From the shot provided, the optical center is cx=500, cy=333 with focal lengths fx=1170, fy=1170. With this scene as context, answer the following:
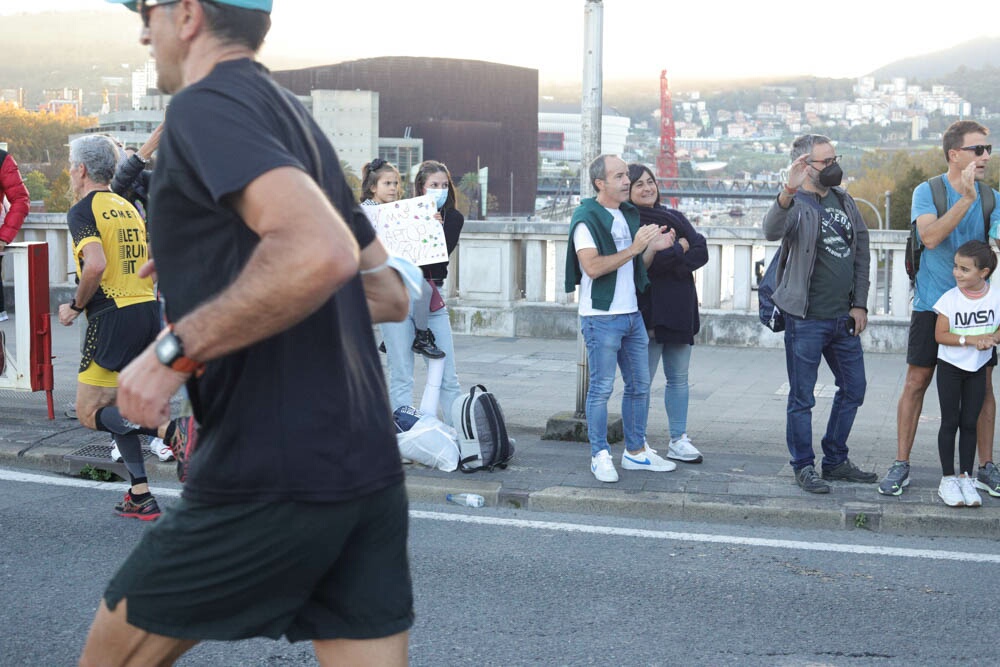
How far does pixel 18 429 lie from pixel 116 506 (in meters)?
2.44

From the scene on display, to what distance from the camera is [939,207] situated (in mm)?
6289

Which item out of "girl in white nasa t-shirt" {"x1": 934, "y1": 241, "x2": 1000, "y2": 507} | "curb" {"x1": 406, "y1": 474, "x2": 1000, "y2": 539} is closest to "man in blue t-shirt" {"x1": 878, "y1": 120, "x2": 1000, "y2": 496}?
"girl in white nasa t-shirt" {"x1": 934, "y1": 241, "x2": 1000, "y2": 507}

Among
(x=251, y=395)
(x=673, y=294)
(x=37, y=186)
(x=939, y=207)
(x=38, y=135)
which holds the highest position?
(x=38, y=135)

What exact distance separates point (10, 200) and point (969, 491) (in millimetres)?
7888

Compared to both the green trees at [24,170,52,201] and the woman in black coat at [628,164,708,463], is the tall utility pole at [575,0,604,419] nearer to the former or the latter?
the woman in black coat at [628,164,708,463]

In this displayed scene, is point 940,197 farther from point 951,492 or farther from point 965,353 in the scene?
point 951,492

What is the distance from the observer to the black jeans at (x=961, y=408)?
6219 millimetres

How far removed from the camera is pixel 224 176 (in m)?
1.90

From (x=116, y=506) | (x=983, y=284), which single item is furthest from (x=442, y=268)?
(x=983, y=284)

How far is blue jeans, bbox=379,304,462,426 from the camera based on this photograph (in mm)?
7785

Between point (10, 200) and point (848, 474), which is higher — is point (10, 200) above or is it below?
above

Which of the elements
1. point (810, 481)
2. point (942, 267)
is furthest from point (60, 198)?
point (942, 267)

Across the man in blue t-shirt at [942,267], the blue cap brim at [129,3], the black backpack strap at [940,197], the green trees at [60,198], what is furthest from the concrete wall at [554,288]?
the green trees at [60,198]

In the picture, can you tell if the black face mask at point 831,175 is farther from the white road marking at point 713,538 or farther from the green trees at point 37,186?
A: the green trees at point 37,186
